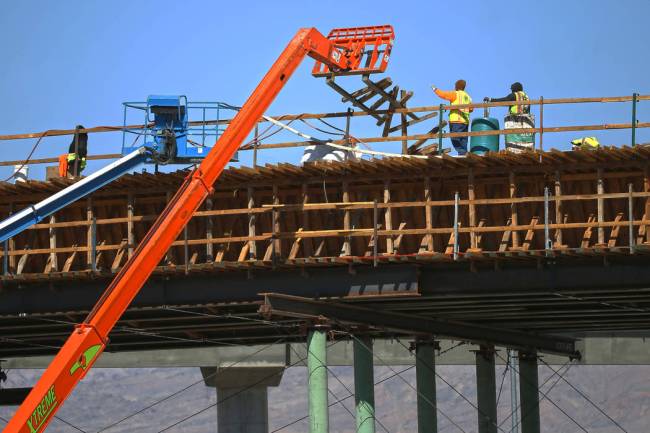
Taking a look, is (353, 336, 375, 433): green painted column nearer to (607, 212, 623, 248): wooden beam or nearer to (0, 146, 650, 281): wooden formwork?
(0, 146, 650, 281): wooden formwork

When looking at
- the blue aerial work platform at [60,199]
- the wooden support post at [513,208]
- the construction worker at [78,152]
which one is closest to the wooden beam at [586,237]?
the wooden support post at [513,208]

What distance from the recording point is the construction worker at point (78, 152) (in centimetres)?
4109

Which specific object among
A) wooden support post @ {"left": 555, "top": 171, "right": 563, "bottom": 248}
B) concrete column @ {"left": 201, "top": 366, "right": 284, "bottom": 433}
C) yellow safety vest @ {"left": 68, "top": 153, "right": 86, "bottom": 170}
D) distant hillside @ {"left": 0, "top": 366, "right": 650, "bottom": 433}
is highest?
yellow safety vest @ {"left": 68, "top": 153, "right": 86, "bottom": 170}

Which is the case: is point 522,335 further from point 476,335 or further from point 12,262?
point 12,262

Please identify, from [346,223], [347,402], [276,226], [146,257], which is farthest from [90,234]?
[347,402]

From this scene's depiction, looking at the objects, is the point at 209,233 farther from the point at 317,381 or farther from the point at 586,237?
Result: the point at 586,237

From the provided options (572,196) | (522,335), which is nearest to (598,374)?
(522,335)

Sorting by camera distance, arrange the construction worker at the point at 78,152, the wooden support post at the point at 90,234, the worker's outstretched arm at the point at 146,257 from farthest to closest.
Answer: the construction worker at the point at 78,152 → the wooden support post at the point at 90,234 → the worker's outstretched arm at the point at 146,257

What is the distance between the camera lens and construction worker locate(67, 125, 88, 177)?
135 feet

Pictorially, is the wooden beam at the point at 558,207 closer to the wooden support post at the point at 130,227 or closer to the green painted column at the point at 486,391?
the green painted column at the point at 486,391

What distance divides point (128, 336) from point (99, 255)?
8.70 metres

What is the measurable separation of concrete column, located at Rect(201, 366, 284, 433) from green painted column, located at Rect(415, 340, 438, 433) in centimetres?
2550

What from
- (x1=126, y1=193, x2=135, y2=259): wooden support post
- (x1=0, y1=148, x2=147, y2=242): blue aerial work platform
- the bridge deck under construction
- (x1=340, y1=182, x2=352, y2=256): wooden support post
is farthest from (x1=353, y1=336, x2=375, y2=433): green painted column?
(x1=0, y1=148, x2=147, y2=242): blue aerial work platform

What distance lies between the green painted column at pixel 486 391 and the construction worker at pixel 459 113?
9222 millimetres
